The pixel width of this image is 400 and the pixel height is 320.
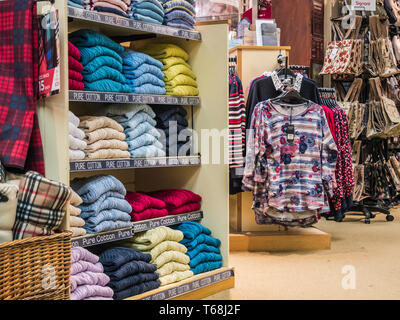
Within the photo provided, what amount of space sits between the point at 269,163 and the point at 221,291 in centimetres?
118

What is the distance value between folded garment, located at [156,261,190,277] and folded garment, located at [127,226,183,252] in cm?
14

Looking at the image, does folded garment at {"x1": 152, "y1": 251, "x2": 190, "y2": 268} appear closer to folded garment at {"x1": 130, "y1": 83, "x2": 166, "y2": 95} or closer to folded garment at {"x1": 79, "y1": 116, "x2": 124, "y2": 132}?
folded garment at {"x1": 79, "y1": 116, "x2": 124, "y2": 132}

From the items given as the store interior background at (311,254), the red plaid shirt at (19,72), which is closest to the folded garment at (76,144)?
the red plaid shirt at (19,72)

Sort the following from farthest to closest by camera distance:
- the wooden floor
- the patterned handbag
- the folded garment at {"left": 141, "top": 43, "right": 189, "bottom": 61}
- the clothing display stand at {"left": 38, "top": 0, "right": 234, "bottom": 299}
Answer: the patterned handbag
the wooden floor
the folded garment at {"left": 141, "top": 43, "right": 189, "bottom": 61}
the clothing display stand at {"left": 38, "top": 0, "right": 234, "bottom": 299}

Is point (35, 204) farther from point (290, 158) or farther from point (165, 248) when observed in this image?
point (290, 158)

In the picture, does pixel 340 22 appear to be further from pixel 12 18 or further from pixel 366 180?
pixel 12 18

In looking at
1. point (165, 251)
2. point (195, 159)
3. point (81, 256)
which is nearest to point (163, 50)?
point (195, 159)

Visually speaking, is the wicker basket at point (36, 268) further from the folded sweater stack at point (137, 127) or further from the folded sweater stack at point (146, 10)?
the folded sweater stack at point (146, 10)

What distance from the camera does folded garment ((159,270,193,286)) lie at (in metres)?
3.52

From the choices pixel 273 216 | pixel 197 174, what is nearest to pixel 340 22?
pixel 273 216

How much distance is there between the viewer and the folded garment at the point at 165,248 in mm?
3553

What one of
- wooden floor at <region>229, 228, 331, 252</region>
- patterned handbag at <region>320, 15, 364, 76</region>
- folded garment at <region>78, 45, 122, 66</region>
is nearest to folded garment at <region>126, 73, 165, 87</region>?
folded garment at <region>78, 45, 122, 66</region>

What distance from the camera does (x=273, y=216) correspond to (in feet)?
15.6

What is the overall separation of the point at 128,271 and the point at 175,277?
39 cm
